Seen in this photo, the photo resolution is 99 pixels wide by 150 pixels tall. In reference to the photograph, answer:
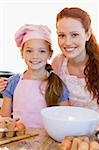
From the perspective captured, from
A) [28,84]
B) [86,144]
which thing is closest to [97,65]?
[28,84]

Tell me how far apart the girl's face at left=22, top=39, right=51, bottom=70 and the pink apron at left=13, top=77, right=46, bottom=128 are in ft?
0.27

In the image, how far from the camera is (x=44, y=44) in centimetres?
141

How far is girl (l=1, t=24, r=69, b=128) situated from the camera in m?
1.39

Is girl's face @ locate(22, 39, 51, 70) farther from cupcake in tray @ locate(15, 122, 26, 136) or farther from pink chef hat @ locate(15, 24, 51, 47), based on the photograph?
cupcake in tray @ locate(15, 122, 26, 136)

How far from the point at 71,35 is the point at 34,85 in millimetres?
268

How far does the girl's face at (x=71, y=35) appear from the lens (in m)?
1.40

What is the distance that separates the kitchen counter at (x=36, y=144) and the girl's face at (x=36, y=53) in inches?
15.3

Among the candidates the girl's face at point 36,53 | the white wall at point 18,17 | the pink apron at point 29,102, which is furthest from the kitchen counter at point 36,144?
the white wall at point 18,17

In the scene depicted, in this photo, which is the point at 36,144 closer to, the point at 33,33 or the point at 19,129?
the point at 19,129

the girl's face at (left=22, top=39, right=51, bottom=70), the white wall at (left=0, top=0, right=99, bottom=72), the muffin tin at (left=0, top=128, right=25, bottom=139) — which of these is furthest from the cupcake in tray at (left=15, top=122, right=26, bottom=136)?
the white wall at (left=0, top=0, right=99, bottom=72)

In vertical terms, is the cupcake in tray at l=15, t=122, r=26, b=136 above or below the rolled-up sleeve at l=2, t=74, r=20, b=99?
below

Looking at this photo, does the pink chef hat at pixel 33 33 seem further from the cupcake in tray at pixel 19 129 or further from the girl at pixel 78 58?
the cupcake in tray at pixel 19 129

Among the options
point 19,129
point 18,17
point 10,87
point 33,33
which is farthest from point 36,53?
point 18,17

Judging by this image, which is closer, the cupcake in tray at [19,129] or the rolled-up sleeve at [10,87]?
the cupcake in tray at [19,129]
